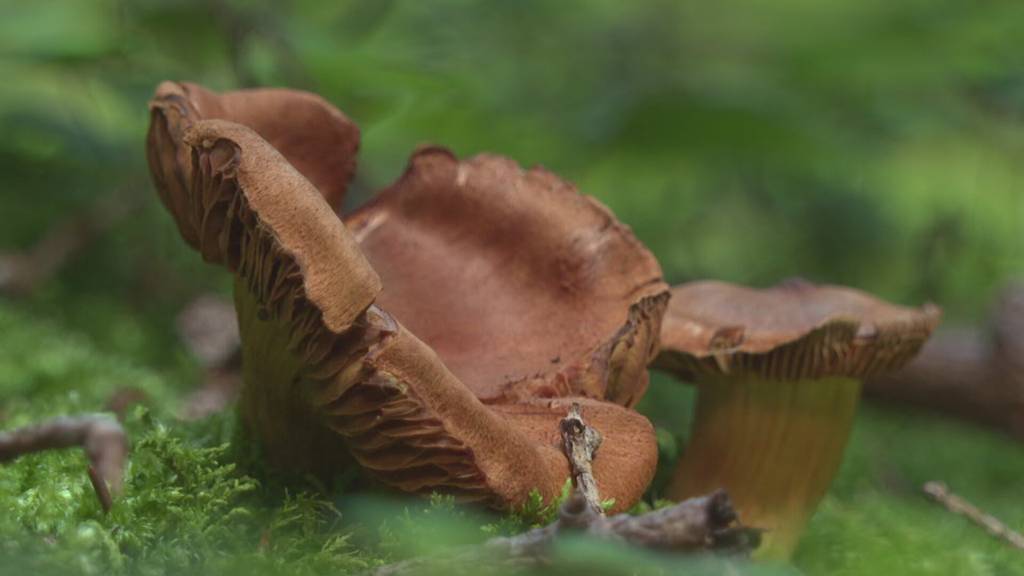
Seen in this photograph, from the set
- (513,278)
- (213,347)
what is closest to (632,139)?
(213,347)

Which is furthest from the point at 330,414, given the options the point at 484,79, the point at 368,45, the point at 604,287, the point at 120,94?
the point at 484,79

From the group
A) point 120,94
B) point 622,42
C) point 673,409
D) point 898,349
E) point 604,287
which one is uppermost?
point 622,42

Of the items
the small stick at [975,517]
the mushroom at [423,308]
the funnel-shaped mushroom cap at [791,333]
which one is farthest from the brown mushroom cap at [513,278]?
the small stick at [975,517]

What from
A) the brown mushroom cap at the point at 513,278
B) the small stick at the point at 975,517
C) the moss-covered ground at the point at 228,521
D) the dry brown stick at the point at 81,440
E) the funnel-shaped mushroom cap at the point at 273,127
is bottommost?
the small stick at the point at 975,517

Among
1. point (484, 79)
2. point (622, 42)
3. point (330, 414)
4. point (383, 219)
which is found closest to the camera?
point (330, 414)

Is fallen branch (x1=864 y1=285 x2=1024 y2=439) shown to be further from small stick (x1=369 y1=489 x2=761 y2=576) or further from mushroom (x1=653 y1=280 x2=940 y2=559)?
small stick (x1=369 y1=489 x2=761 y2=576)

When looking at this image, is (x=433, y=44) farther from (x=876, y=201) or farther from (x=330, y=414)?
(x=330, y=414)

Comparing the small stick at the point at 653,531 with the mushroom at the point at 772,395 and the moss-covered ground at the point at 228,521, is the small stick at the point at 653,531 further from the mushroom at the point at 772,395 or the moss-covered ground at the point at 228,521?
the mushroom at the point at 772,395
